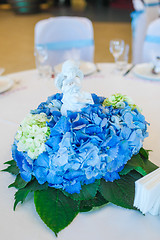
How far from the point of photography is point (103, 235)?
629 mm

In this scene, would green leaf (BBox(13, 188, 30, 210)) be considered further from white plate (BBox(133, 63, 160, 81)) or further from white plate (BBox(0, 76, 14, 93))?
white plate (BBox(133, 63, 160, 81))

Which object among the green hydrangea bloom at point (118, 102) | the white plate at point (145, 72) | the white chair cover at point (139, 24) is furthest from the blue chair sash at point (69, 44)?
the green hydrangea bloom at point (118, 102)

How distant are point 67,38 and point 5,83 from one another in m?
0.76

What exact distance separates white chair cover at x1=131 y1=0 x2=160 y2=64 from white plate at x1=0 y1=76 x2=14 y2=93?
1.69 metres

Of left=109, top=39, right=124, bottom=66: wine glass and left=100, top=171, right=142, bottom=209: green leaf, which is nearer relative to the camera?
left=100, top=171, right=142, bottom=209: green leaf

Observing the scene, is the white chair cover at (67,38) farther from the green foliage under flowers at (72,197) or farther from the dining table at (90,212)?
the green foliage under flowers at (72,197)

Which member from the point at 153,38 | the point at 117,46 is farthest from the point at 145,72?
the point at 153,38

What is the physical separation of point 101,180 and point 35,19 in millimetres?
7626

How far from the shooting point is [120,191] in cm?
69

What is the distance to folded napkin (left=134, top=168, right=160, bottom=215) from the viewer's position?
1.94ft

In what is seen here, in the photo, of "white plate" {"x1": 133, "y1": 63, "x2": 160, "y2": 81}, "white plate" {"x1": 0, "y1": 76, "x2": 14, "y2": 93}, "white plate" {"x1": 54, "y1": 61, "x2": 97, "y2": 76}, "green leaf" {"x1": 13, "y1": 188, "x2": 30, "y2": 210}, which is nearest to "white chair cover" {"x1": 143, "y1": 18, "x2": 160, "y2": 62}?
"white plate" {"x1": 133, "y1": 63, "x2": 160, "y2": 81}

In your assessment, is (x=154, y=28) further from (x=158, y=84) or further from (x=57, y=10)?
(x=57, y=10)

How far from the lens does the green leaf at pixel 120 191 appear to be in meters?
0.67

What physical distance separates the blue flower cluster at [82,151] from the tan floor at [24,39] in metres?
3.49
